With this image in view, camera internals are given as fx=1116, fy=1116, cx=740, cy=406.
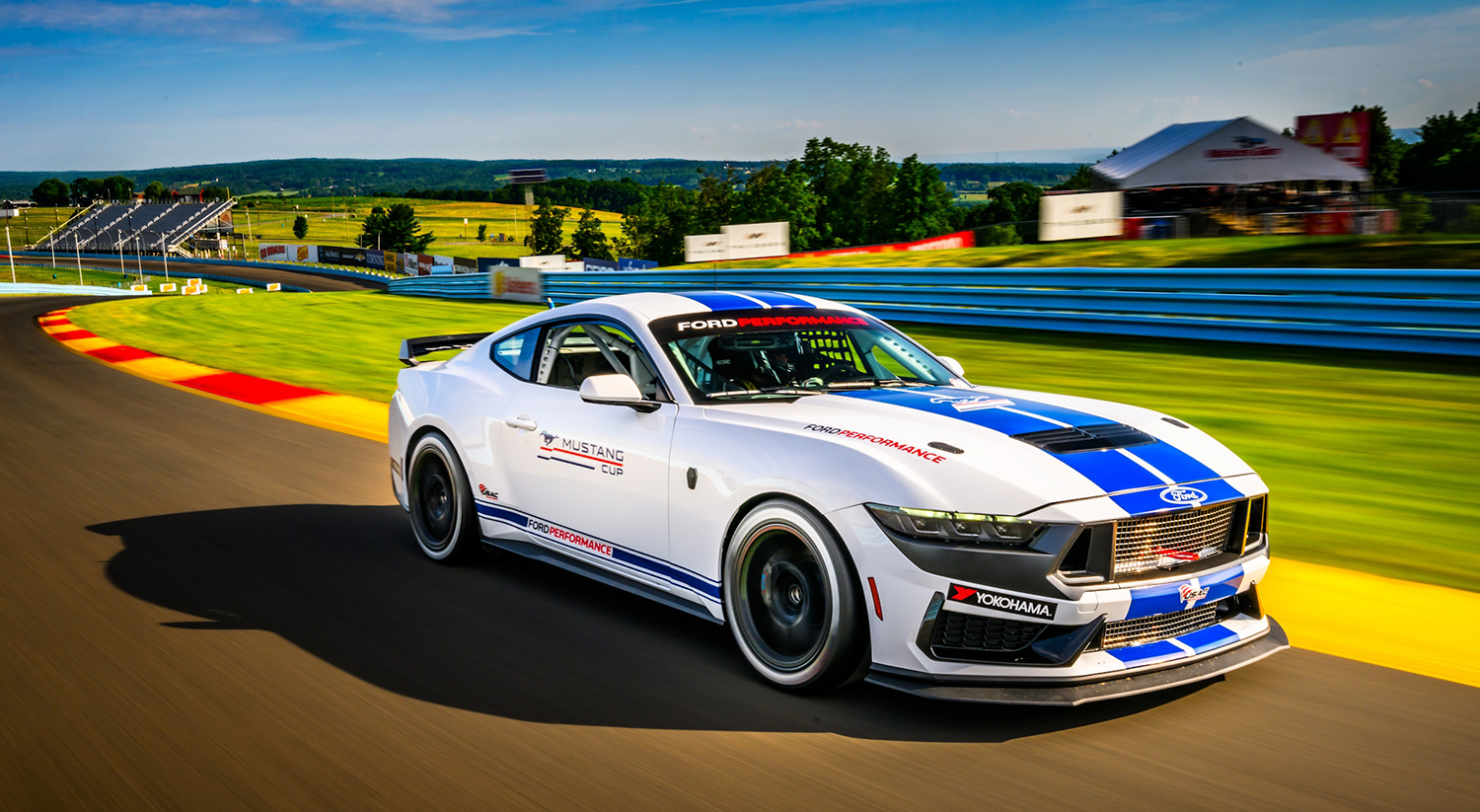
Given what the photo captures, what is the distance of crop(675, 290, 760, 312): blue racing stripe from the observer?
493 centimetres

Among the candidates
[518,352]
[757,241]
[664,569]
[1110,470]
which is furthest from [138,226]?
[1110,470]

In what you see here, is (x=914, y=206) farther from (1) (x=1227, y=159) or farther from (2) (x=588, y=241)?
(1) (x=1227, y=159)

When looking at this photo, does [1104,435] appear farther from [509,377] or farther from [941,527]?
[509,377]

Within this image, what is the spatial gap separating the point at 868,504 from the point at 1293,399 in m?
8.19

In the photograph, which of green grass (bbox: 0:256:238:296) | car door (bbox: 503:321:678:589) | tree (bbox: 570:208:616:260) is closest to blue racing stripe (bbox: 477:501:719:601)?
car door (bbox: 503:321:678:589)

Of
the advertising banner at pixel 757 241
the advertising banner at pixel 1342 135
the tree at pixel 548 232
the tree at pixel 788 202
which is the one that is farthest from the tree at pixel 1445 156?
the tree at pixel 548 232

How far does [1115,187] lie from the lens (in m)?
44.7

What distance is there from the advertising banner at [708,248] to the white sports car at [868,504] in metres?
31.9

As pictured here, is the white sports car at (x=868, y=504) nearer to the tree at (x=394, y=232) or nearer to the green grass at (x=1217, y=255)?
the green grass at (x=1217, y=255)

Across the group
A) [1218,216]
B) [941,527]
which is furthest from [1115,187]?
[941,527]

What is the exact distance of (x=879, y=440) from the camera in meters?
3.75

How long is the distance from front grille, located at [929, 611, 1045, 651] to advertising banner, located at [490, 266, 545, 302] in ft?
84.8

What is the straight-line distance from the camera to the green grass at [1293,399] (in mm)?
6113

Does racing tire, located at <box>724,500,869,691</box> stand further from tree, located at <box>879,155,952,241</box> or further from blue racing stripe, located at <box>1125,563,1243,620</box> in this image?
tree, located at <box>879,155,952,241</box>
